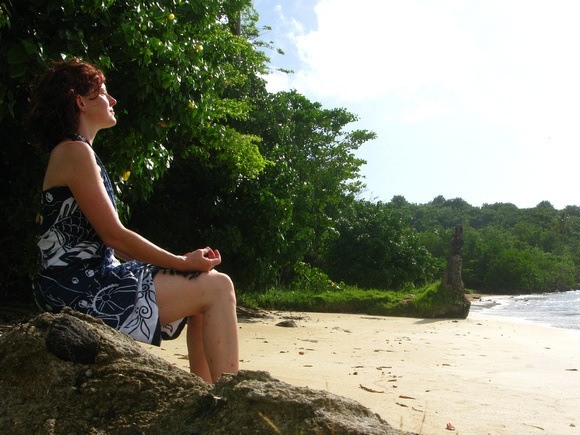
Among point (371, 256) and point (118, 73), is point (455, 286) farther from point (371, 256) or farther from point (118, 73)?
point (371, 256)

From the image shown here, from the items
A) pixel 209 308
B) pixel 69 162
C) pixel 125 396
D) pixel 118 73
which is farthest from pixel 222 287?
pixel 118 73

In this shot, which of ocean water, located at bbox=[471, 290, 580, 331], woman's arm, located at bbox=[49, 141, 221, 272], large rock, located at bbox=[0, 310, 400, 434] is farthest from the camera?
ocean water, located at bbox=[471, 290, 580, 331]

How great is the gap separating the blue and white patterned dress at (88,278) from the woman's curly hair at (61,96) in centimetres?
12

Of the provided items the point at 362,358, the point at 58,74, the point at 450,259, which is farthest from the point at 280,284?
the point at 58,74

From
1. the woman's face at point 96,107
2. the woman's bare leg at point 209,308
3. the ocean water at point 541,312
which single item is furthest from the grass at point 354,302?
the woman's bare leg at point 209,308

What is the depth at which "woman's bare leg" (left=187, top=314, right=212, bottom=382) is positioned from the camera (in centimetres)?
284

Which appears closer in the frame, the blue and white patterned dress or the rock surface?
the blue and white patterned dress

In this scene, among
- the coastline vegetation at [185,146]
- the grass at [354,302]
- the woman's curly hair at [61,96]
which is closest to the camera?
the woman's curly hair at [61,96]

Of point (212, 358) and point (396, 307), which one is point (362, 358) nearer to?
point (212, 358)

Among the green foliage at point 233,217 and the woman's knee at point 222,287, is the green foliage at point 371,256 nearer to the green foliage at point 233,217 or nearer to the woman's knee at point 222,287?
the green foliage at point 233,217

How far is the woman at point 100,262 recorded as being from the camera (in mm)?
2654

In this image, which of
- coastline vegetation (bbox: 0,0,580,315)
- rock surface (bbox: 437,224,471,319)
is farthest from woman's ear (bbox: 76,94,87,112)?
rock surface (bbox: 437,224,471,319)

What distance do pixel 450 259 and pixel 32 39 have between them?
13.8 metres

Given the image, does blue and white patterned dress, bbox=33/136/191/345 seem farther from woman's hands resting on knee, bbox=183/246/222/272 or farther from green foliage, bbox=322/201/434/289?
green foliage, bbox=322/201/434/289
